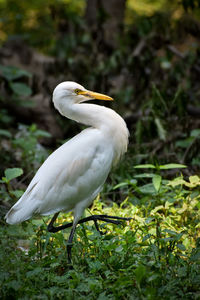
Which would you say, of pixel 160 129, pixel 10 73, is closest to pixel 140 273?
pixel 160 129

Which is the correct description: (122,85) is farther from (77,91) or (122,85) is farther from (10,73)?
(77,91)

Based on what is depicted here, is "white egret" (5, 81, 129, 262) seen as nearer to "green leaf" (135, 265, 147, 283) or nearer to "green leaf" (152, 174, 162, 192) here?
"green leaf" (152, 174, 162, 192)

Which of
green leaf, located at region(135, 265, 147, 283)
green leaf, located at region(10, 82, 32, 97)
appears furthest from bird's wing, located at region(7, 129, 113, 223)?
green leaf, located at region(10, 82, 32, 97)

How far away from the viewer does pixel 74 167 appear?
334 cm

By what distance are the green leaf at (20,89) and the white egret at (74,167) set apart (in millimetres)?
3159

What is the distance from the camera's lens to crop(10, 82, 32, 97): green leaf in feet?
21.3

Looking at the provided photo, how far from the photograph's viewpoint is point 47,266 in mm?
3131

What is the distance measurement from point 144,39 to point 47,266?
4420mm

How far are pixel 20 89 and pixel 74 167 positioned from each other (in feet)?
11.6

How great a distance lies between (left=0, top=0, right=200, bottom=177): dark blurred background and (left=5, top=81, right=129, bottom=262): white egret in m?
1.64

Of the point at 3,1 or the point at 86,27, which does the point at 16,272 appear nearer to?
the point at 86,27

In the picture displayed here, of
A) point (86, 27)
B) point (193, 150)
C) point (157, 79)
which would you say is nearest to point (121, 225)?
point (193, 150)

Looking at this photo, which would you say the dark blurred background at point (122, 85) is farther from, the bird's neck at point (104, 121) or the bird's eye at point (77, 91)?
the bird's eye at point (77, 91)

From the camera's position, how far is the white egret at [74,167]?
3.32 metres
